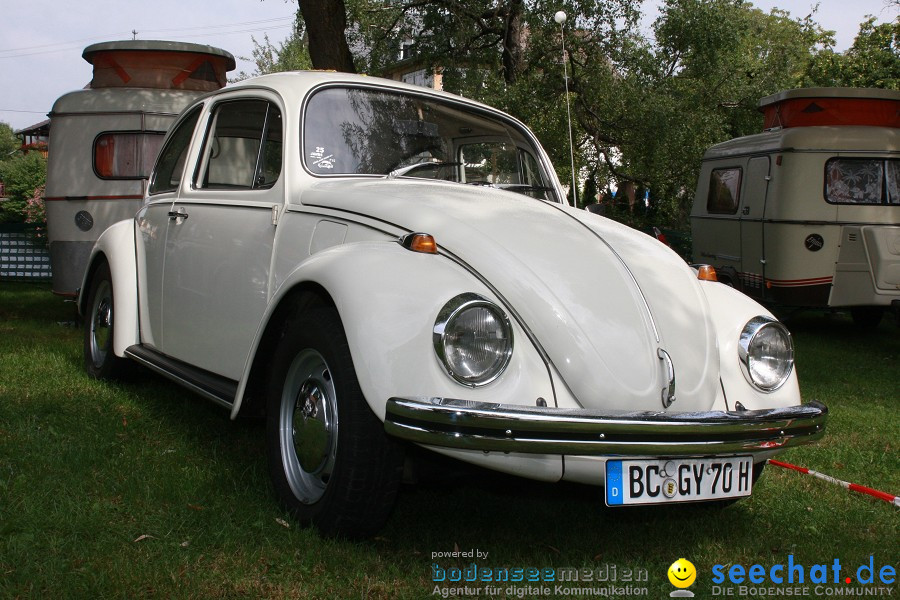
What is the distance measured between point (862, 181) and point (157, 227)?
8.41 meters

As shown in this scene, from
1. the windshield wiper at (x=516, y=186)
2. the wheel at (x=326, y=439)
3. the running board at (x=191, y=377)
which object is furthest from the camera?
the windshield wiper at (x=516, y=186)

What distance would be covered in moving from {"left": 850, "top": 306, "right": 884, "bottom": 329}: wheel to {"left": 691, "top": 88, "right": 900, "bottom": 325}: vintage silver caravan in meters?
1.50

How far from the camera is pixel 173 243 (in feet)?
15.7

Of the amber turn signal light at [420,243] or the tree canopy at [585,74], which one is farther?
the tree canopy at [585,74]

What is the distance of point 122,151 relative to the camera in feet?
29.4

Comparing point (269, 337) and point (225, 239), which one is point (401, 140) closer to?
point (225, 239)

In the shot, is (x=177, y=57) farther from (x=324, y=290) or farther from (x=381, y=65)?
(x=381, y=65)

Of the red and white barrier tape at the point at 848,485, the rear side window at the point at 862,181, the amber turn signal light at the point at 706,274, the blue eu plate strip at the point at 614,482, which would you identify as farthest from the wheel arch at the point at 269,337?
the rear side window at the point at 862,181

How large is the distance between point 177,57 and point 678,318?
7.43 metres

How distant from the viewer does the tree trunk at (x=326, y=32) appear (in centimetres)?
1052

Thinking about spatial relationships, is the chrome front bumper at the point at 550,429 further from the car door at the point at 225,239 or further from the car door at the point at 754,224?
the car door at the point at 754,224

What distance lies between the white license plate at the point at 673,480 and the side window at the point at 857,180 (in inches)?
325

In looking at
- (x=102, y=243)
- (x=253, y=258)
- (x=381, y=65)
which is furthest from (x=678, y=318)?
(x=381, y=65)

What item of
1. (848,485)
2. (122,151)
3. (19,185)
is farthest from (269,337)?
(19,185)
